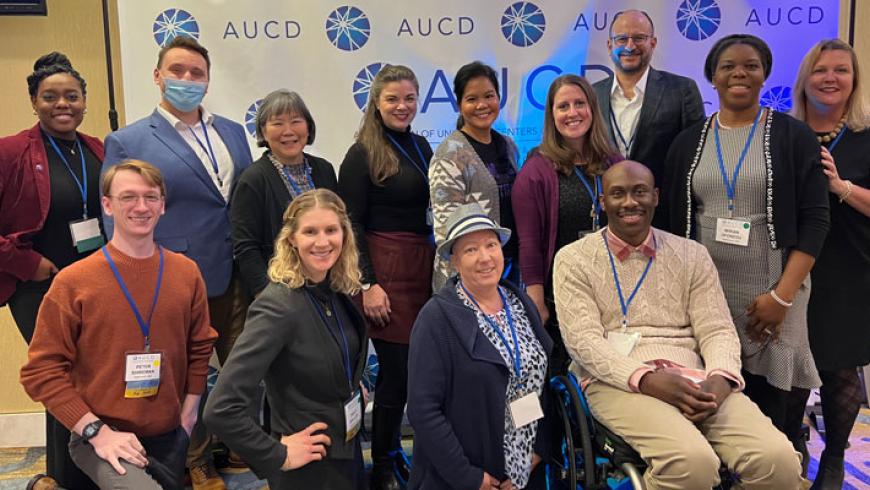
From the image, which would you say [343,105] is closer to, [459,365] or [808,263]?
[459,365]

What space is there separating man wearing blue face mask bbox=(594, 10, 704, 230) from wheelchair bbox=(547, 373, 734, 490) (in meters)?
1.07

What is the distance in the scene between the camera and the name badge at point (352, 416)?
81.7 inches

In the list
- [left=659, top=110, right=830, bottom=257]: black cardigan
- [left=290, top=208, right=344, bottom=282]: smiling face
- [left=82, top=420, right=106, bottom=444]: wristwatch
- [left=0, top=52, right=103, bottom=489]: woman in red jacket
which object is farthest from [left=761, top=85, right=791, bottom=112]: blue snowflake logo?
[left=82, top=420, right=106, bottom=444]: wristwatch

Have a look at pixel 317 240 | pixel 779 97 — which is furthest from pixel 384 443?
pixel 779 97

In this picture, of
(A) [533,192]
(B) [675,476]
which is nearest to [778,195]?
(A) [533,192]

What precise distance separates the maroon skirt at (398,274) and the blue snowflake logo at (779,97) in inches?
92.0

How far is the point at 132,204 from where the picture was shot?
2076 mm

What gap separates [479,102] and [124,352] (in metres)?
1.67

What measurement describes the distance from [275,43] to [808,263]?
9.33ft

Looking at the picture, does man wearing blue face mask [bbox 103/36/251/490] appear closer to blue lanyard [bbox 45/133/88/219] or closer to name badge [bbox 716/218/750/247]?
blue lanyard [bbox 45/133/88/219]

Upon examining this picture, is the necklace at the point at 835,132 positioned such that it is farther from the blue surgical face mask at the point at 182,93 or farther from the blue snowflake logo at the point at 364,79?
the blue surgical face mask at the point at 182,93

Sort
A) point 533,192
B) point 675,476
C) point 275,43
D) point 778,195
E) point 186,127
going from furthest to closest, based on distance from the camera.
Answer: point 275,43, point 186,127, point 533,192, point 778,195, point 675,476

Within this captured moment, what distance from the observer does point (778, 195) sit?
2502mm

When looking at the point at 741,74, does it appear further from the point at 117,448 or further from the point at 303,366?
the point at 117,448
